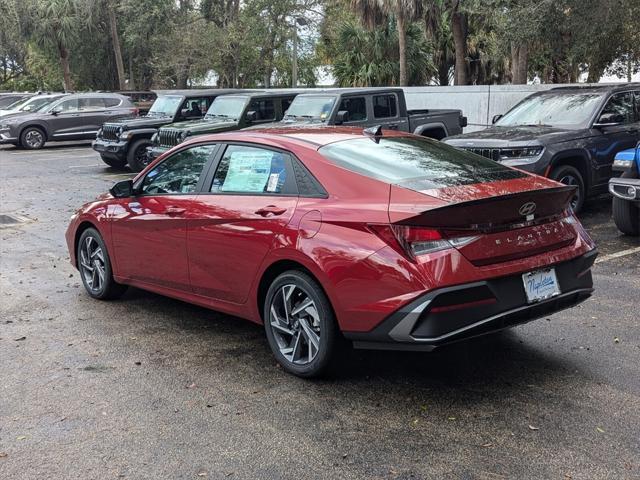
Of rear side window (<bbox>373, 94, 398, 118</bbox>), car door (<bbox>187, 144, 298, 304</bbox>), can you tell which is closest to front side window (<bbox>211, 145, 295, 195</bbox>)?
car door (<bbox>187, 144, 298, 304</bbox>)

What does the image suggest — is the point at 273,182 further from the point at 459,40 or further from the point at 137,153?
the point at 459,40

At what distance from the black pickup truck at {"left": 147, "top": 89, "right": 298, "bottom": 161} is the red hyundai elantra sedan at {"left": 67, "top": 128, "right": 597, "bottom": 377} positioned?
27.0 feet

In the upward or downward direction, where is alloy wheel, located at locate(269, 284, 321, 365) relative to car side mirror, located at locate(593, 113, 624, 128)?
downward

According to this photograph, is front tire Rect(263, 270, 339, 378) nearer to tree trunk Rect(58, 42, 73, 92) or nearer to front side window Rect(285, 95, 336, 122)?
front side window Rect(285, 95, 336, 122)

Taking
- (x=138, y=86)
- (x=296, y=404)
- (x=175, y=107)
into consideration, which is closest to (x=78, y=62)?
(x=138, y=86)

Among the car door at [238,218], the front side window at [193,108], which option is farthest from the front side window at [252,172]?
the front side window at [193,108]

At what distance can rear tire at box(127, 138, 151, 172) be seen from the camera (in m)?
16.9

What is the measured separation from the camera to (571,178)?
32.2 ft

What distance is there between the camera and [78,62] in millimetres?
41406

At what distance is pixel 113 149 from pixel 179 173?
Answer: 38.5ft

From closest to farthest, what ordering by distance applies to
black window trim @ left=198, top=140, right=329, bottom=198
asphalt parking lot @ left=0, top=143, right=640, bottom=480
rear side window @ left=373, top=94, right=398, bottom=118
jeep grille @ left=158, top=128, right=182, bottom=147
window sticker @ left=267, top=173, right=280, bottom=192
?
asphalt parking lot @ left=0, top=143, right=640, bottom=480 → black window trim @ left=198, top=140, right=329, bottom=198 → window sticker @ left=267, top=173, right=280, bottom=192 → rear side window @ left=373, top=94, right=398, bottom=118 → jeep grille @ left=158, top=128, right=182, bottom=147

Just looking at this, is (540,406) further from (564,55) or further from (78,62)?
(78,62)

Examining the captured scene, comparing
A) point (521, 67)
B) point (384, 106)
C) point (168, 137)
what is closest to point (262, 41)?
point (521, 67)

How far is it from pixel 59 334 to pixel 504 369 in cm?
351
